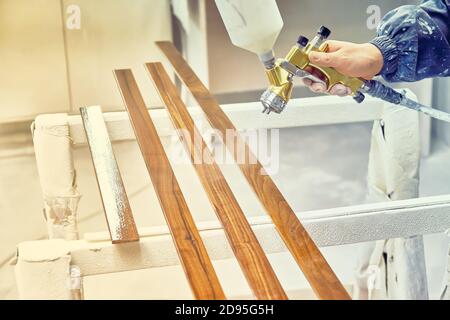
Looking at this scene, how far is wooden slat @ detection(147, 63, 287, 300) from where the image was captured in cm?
81

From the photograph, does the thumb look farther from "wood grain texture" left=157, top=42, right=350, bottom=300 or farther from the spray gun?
"wood grain texture" left=157, top=42, right=350, bottom=300

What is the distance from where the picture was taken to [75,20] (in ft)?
5.26

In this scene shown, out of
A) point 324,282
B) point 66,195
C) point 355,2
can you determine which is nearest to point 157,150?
point 66,195

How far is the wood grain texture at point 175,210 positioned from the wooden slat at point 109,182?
0.17 ft

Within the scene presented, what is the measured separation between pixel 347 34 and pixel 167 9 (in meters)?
0.42

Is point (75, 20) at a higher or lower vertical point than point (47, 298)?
higher

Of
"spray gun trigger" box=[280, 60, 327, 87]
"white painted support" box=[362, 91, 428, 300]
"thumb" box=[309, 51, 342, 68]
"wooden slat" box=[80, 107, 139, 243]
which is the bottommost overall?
"white painted support" box=[362, 91, 428, 300]

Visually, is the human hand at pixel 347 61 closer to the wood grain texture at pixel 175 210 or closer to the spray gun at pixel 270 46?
the spray gun at pixel 270 46

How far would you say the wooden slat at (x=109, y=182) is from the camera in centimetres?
96

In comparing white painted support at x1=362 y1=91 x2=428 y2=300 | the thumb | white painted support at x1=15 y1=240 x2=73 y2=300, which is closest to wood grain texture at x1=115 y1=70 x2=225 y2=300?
white painted support at x1=15 y1=240 x2=73 y2=300

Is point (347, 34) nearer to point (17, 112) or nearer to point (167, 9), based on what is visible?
point (167, 9)

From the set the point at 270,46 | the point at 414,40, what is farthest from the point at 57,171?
the point at 414,40

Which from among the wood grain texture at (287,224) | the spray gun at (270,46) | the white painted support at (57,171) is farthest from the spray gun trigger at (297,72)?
the white painted support at (57,171)

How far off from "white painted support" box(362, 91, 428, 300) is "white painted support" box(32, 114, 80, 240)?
0.55m
